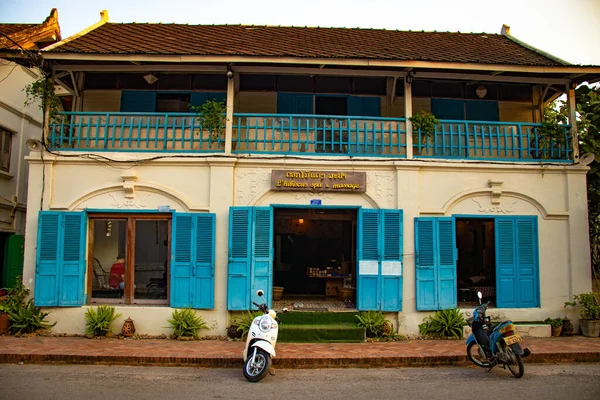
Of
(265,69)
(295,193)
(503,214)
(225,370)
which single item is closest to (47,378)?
(225,370)

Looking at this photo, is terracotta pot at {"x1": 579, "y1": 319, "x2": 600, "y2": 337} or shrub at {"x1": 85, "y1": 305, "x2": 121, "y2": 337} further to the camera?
terracotta pot at {"x1": 579, "y1": 319, "x2": 600, "y2": 337}

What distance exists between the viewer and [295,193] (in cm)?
1098

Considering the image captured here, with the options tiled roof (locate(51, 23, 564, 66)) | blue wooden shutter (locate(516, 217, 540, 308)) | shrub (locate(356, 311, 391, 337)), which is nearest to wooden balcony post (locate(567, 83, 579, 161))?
tiled roof (locate(51, 23, 564, 66))

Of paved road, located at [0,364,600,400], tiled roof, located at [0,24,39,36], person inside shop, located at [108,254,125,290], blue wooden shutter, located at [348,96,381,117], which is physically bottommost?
paved road, located at [0,364,600,400]

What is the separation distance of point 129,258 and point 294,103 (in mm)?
5011

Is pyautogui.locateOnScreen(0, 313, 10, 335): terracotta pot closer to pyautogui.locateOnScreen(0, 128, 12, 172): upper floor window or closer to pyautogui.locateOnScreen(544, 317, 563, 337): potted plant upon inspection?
pyautogui.locateOnScreen(0, 128, 12, 172): upper floor window

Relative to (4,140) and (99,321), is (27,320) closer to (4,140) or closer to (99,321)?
(99,321)

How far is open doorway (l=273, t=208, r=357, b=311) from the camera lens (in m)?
13.0

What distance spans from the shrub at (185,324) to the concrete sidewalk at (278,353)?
0.97ft

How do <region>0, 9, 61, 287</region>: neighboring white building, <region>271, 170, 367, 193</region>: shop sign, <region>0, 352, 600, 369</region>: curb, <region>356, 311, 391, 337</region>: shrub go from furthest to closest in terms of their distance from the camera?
<region>0, 9, 61, 287</region>: neighboring white building < <region>271, 170, 367, 193</region>: shop sign < <region>356, 311, 391, 337</region>: shrub < <region>0, 352, 600, 369</region>: curb

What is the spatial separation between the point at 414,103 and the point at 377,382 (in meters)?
7.13

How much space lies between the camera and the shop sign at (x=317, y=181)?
1086 cm

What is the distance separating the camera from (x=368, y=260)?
10.8 m

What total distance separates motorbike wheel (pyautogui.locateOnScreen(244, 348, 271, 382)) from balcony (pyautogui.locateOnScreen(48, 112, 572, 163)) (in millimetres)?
4833
